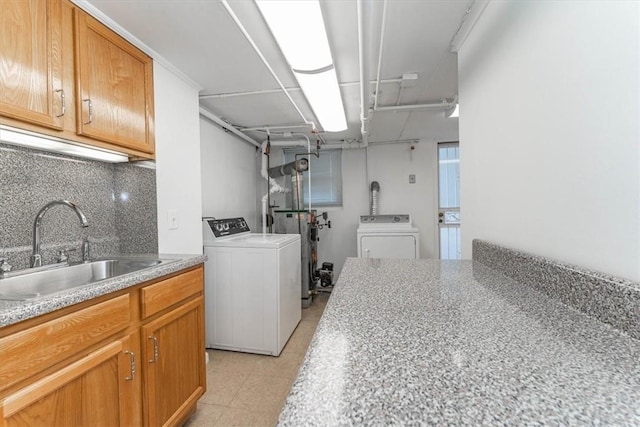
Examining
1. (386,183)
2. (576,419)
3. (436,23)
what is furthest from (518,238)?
(386,183)

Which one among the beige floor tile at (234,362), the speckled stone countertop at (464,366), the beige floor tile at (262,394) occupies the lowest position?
the beige floor tile at (262,394)

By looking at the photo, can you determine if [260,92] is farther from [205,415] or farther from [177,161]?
[205,415]

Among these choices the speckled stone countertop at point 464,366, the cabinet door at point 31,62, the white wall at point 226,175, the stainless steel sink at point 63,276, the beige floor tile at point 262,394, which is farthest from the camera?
the white wall at point 226,175

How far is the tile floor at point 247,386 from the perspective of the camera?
1.66 meters

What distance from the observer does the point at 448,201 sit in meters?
4.14

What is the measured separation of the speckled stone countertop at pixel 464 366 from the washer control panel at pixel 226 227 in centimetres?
205

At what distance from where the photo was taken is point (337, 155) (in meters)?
4.28

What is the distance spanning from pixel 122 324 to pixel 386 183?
3592 mm

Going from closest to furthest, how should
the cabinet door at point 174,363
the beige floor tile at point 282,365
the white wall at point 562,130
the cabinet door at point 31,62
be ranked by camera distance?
the white wall at point 562,130 < the cabinet door at point 31,62 < the cabinet door at point 174,363 < the beige floor tile at point 282,365

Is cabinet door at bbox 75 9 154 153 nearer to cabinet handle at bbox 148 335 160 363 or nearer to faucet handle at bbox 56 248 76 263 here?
faucet handle at bbox 56 248 76 263

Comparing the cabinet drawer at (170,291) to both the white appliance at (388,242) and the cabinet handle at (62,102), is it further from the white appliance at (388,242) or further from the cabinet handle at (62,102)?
the white appliance at (388,242)

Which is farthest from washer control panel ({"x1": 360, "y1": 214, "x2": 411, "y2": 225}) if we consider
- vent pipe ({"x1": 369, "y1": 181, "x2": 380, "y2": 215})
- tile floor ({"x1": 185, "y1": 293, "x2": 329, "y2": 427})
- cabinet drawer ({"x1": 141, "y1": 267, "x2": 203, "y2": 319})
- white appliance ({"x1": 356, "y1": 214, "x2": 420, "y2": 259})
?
cabinet drawer ({"x1": 141, "y1": 267, "x2": 203, "y2": 319})

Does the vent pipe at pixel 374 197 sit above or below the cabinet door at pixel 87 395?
→ above

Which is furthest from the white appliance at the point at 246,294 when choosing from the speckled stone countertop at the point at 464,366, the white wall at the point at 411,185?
the white wall at the point at 411,185
